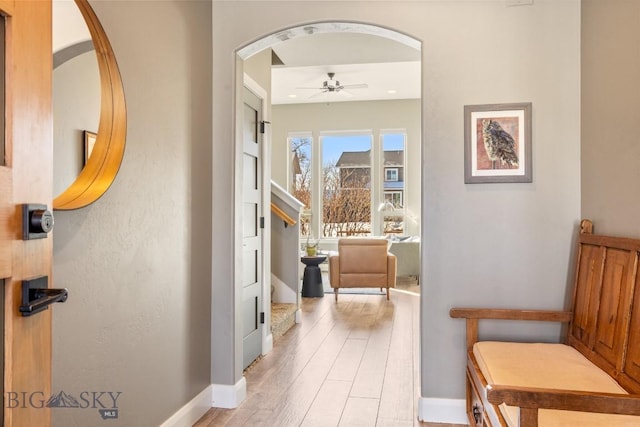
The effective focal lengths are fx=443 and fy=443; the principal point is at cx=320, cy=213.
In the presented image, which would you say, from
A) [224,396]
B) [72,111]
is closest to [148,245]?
[72,111]

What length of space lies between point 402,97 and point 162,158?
756cm

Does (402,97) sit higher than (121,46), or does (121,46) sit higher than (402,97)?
(402,97)

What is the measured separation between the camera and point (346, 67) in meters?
6.69

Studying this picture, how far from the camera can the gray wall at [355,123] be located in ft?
30.4

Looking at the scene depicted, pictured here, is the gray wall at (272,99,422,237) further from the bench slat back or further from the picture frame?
the picture frame

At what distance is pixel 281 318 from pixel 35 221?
3.41 m

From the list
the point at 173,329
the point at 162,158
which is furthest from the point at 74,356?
the point at 162,158

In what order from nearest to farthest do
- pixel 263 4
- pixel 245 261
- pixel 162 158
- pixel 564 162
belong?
pixel 162 158 → pixel 564 162 → pixel 263 4 → pixel 245 261

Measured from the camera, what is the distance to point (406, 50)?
16.2 ft

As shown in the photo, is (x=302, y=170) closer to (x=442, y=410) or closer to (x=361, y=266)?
(x=361, y=266)

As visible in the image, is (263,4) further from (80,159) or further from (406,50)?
(406,50)

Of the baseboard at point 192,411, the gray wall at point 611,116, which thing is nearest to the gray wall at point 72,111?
the baseboard at point 192,411

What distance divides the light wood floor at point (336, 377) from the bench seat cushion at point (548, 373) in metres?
0.67

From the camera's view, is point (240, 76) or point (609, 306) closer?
point (609, 306)
